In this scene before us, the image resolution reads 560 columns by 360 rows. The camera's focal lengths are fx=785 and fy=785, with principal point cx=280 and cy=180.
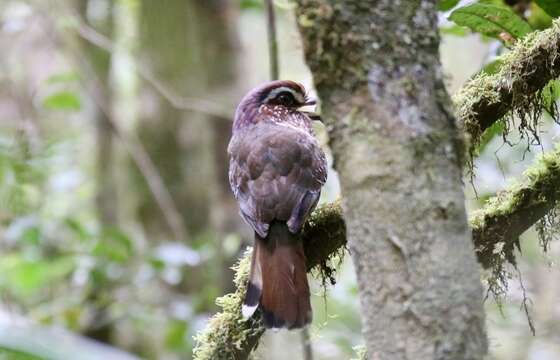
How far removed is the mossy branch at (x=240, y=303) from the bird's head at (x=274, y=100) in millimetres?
956

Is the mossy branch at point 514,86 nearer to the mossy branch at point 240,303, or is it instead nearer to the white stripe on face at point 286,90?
the mossy branch at point 240,303

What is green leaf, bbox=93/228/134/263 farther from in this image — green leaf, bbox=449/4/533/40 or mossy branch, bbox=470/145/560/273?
mossy branch, bbox=470/145/560/273

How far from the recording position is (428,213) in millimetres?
1271

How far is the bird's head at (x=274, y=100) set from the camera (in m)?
3.24

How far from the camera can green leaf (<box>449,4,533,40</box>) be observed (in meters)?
2.32

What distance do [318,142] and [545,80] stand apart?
1.16 m

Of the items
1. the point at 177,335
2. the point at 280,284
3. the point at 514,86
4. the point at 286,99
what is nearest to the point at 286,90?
the point at 286,99

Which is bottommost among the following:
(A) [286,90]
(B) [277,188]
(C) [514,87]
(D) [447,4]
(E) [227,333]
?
(E) [227,333]

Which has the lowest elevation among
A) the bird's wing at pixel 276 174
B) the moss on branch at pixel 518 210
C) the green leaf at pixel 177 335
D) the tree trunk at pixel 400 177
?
the tree trunk at pixel 400 177

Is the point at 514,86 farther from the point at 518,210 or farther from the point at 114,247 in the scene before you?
the point at 114,247

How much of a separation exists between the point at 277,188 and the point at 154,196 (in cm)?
367

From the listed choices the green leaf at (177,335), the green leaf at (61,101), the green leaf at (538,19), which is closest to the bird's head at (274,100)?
the green leaf at (538,19)

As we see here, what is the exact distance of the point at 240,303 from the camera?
2139 mm

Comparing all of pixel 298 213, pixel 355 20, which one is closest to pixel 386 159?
pixel 355 20
